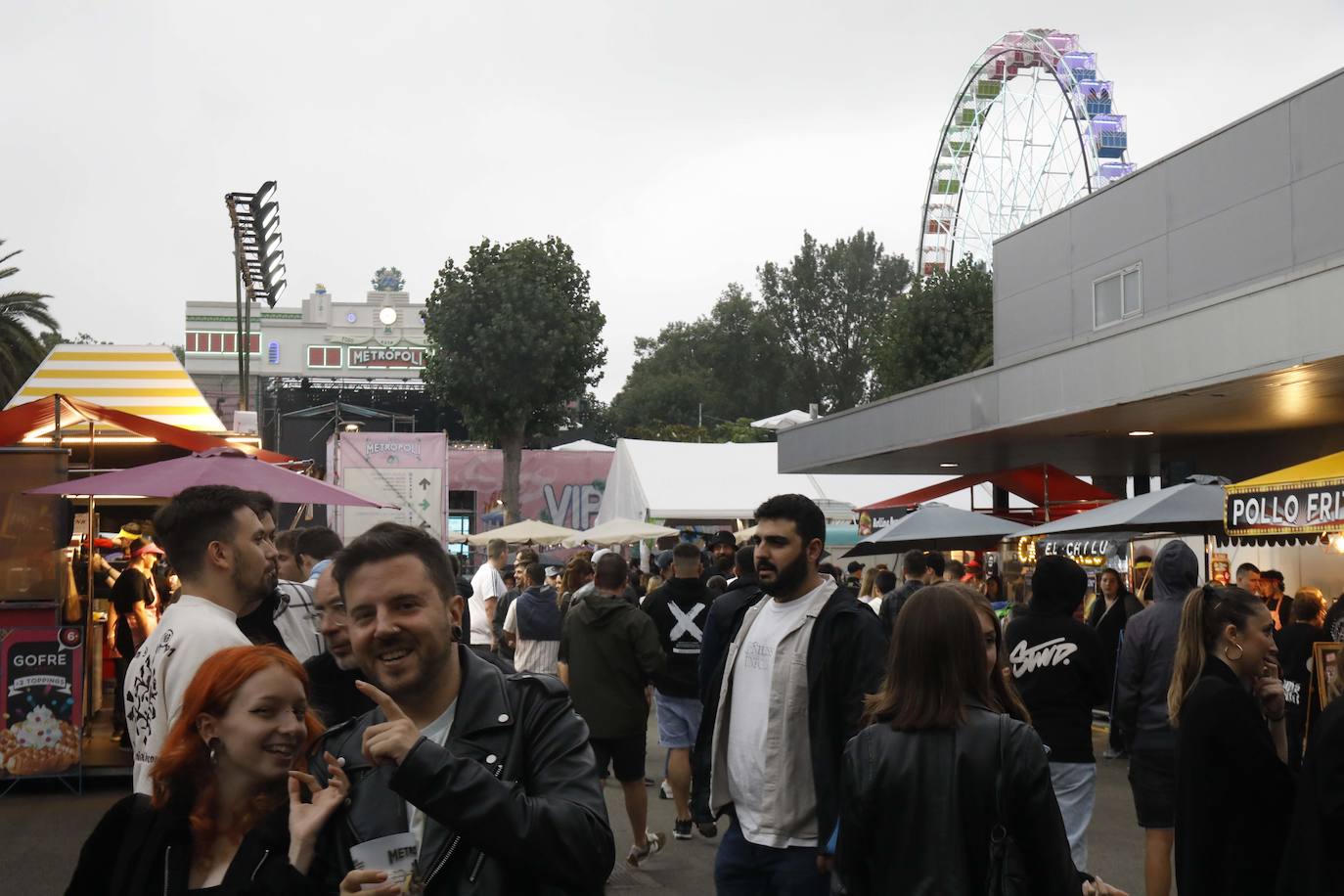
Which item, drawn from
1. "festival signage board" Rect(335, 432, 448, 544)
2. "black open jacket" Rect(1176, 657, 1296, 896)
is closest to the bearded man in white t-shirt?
"festival signage board" Rect(335, 432, 448, 544)

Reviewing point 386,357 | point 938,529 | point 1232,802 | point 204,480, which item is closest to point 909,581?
point 938,529

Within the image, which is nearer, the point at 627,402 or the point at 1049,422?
the point at 1049,422

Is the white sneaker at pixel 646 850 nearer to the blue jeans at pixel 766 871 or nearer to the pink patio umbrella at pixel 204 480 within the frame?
the pink patio umbrella at pixel 204 480

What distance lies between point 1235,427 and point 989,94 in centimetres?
2800

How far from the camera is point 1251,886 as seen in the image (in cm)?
477

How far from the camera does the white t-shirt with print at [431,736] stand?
100 inches

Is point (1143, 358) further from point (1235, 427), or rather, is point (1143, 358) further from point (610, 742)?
point (610, 742)

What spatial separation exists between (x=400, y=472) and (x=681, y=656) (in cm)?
1401

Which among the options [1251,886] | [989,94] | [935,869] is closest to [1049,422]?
[1251,886]

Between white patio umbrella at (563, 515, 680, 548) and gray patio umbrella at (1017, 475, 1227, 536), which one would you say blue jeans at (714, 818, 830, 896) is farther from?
white patio umbrella at (563, 515, 680, 548)

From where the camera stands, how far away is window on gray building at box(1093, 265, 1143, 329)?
2120cm

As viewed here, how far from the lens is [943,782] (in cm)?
385

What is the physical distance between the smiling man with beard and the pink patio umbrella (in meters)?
8.45

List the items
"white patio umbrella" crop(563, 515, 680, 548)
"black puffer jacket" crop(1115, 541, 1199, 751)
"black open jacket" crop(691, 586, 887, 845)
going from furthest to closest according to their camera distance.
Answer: "white patio umbrella" crop(563, 515, 680, 548) < "black puffer jacket" crop(1115, 541, 1199, 751) < "black open jacket" crop(691, 586, 887, 845)
